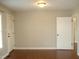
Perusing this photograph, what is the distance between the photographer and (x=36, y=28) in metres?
8.56

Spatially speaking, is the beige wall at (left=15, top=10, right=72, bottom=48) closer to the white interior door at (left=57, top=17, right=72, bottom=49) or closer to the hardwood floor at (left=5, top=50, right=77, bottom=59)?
the white interior door at (left=57, top=17, right=72, bottom=49)

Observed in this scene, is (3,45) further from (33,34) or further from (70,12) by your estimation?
(70,12)

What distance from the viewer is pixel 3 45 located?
6.20 m

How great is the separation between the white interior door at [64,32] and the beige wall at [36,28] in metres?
0.31

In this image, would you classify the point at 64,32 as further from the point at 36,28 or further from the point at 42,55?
the point at 42,55

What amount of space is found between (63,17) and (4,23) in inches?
139

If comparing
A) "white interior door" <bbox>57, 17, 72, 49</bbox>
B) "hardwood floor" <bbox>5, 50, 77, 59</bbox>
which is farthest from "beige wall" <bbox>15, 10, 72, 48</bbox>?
"hardwood floor" <bbox>5, 50, 77, 59</bbox>

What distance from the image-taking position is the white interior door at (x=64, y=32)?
8.26 meters

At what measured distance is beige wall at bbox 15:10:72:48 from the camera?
848 centimetres

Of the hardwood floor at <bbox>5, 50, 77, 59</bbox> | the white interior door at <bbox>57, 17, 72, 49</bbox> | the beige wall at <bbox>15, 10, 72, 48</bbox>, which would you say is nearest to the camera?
the hardwood floor at <bbox>5, 50, 77, 59</bbox>

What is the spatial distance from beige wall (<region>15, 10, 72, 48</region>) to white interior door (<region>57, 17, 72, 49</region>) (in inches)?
12.4

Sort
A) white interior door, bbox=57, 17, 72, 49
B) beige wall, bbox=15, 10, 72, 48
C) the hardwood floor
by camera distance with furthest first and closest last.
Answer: beige wall, bbox=15, 10, 72, 48 → white interior door, bbox=57, 17, 72, 49 → the hardwood floor

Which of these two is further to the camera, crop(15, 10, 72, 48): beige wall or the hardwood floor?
crop(15, 10, 72, 48): beige wall

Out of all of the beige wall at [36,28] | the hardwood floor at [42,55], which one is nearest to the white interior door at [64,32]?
the beige wall at [36,28]
